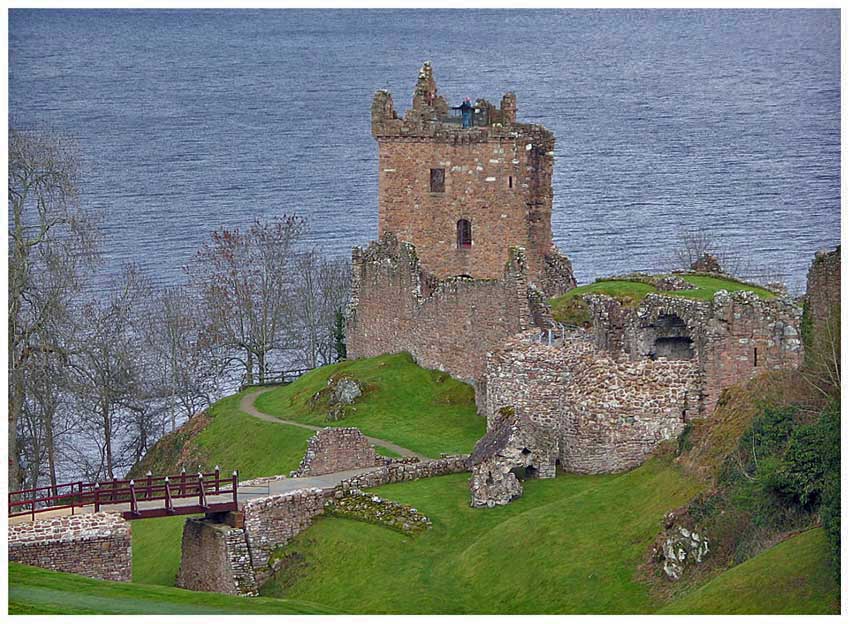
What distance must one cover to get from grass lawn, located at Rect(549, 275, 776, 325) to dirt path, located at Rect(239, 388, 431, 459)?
254 inches

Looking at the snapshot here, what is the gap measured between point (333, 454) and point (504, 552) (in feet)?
31.6

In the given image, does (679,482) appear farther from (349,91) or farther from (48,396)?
(349,91)

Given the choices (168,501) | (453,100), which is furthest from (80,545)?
(453,100)

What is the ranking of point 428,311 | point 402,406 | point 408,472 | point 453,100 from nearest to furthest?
point 408,472 < point 402,406 < point 428,311 < point 453,100

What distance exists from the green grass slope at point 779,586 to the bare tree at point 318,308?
42.7 metres

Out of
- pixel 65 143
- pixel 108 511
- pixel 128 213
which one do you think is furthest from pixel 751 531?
pixel 128 213

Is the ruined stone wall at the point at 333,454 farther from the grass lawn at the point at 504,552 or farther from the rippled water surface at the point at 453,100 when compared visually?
the rippled water surface at the point at 453,100

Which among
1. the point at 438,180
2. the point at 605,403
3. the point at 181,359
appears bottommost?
the point at 181,359

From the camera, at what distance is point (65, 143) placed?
201 feet

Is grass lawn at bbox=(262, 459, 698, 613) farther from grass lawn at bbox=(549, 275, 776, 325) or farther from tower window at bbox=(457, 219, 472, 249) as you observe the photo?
tower window at bbox=(457, 219, 472, 249)

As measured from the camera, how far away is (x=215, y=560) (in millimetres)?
48031

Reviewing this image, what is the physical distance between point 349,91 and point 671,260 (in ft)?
184

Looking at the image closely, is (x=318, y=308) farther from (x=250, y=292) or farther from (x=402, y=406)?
(x=402, y=406)

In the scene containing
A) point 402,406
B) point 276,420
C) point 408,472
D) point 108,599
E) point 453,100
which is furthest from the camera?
point 453,100
